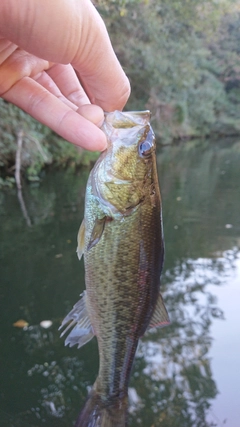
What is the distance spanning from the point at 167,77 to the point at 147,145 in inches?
826

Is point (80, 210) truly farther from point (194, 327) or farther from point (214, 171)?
point (214, 171)

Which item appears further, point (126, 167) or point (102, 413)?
A: point (102, 413)

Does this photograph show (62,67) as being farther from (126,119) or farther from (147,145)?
(147,145)

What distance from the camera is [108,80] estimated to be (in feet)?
4.84

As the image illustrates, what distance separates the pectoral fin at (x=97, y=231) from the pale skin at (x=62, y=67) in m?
0.35

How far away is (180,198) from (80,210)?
2.69 meters

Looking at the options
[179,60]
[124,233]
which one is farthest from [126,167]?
[179,60]

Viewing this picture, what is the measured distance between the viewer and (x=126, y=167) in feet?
5.62

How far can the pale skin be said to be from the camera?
49.2 inches

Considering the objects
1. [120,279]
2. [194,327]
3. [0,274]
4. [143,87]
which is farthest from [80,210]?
[143,87]

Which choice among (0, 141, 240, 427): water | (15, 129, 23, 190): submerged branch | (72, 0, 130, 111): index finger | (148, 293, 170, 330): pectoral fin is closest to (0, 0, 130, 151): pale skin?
(72, 0, 130, 111): index finger

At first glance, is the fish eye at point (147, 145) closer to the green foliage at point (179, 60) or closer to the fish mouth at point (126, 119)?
the fish mouth at point (126, 119)

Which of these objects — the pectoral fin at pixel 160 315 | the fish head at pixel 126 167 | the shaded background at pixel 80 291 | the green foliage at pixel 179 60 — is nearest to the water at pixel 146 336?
the shaded background at pixel 80 291

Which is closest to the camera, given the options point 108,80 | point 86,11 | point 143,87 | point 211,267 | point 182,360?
point 86,11
